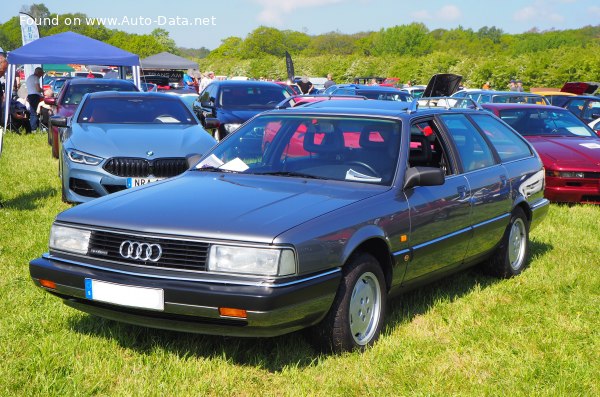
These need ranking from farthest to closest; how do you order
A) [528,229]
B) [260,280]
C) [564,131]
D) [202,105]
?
1. [202,105]
2. [564,131]
3. [528,229]
4. [260,280]

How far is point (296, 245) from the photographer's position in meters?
3.82

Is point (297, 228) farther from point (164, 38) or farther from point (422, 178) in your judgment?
point (164, 38)

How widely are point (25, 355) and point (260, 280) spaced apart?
142 centimetres

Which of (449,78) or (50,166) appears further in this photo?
(449,78)

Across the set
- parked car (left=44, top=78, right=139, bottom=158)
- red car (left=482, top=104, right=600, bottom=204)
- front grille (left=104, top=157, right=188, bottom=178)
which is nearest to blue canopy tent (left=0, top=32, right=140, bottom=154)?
parked car (left=44, top=78, right=139, bottom=158)

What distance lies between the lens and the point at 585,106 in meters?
15.1

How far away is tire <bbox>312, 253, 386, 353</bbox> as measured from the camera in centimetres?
414

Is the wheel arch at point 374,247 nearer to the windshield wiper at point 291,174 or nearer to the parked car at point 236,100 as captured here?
the windshield wiper at point 291,174

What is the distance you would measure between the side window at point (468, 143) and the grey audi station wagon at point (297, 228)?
0.5 inches

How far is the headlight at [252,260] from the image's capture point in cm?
377

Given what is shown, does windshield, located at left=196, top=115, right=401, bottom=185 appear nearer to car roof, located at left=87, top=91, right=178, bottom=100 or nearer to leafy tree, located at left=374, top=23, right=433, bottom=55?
car roof, located at left=87, top=91, right=178, bottom=100

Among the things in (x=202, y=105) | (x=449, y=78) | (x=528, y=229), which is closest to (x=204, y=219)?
(x=528, y=229)

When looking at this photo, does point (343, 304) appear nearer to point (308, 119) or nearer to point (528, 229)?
point (308, 119)

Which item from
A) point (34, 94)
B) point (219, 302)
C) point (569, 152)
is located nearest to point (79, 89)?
point (34, 94)
